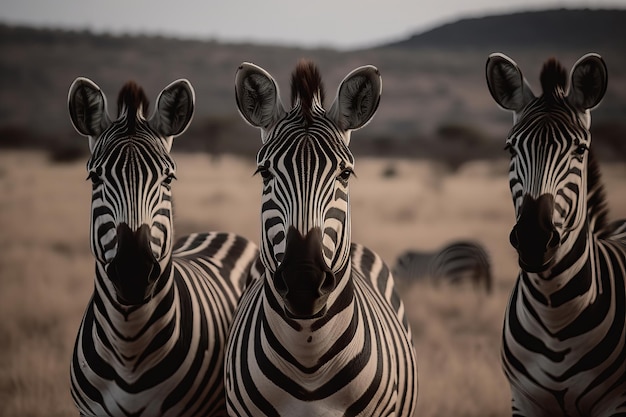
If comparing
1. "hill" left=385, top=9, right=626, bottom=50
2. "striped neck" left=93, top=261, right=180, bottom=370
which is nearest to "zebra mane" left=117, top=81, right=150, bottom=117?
"striped neck" left=93, top=261, right=180, bottom=370

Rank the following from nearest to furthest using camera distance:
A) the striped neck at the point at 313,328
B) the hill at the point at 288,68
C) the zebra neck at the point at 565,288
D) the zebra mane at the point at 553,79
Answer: the striped neck at the point at 313,328, the zebra neck at the point at 565,288, the zebra mane at the point at 553,79, the hill at the point at 288,68

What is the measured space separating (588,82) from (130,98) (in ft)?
9.17

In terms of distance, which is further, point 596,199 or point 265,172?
point 596,199

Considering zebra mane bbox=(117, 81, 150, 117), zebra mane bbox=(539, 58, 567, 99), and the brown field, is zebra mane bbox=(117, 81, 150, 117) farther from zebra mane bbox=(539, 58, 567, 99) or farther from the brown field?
the brown field

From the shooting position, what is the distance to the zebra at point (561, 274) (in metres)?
3.54

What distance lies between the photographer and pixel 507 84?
4.12 metres

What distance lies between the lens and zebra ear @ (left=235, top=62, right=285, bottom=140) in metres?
3.33

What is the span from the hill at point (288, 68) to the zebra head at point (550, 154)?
158 ft

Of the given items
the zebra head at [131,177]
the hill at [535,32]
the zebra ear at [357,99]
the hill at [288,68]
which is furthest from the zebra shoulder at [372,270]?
the hill at [535,32]

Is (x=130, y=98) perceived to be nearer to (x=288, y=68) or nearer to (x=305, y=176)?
(x=305, y=176)

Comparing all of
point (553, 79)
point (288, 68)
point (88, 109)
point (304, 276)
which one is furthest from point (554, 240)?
point (288, 68)

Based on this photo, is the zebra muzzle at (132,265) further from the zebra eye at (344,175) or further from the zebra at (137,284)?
the zebra eye at (344,175)

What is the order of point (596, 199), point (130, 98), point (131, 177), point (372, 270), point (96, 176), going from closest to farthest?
point (131, 177), point (96, 176), point (130, 98), point (596, 199), point (372, 270)

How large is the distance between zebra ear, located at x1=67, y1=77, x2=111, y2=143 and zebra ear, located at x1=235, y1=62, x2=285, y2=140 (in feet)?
3.43
